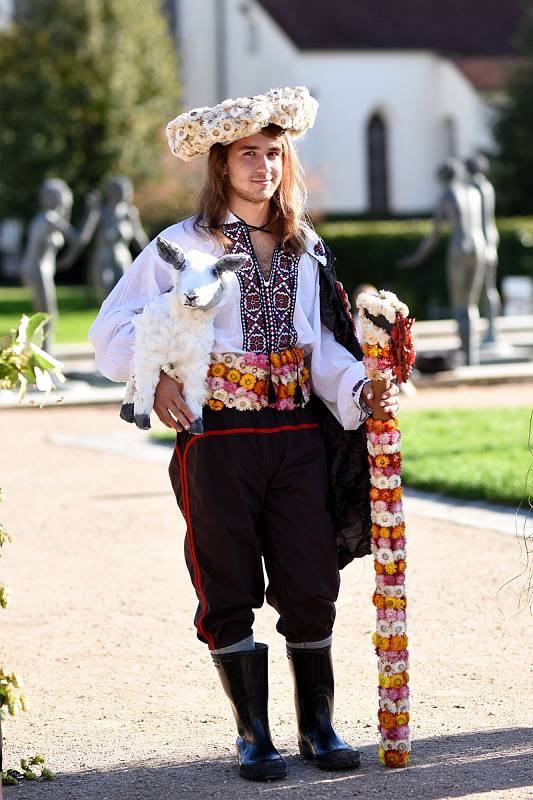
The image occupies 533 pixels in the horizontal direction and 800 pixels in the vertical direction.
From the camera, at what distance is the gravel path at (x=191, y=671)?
4066 millimetres

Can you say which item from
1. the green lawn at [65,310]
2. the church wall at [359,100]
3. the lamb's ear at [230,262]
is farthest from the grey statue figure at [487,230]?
the church wall at [359,100]

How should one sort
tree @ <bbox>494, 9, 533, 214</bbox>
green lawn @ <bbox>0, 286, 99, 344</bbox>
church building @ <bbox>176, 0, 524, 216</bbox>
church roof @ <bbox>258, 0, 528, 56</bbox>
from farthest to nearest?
church roof @ <bbox>258, 0, 528, 56</bbox> → church building @ <bbox>176, 0, 524, 216</bbox> → tree @ <bbox>494, 9, 533, 214</bbox> → green lawn @ <bbox>0, 286, 99, 344</bbox>

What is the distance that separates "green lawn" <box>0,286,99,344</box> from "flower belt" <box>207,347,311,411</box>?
61.6ft

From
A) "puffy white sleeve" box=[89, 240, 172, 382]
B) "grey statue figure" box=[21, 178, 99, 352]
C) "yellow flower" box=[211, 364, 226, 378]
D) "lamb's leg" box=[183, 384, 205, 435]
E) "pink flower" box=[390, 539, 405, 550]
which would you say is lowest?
"pink flower" box=[390, 539, 405, 550]

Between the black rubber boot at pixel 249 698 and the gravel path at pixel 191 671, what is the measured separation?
101mm

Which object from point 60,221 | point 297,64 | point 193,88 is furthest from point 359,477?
point 193,88

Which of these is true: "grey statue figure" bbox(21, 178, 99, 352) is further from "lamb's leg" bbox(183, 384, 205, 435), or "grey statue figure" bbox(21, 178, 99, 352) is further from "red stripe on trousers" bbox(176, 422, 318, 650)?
"lamb's leg" bbox(183, 384, 205, 435)

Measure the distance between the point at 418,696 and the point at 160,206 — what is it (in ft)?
105

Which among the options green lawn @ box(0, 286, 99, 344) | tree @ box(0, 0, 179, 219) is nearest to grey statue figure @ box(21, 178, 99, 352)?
green lawn @ box(0, 286, 99, 344)

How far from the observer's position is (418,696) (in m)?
4.82

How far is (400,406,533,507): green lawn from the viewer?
8656 mm

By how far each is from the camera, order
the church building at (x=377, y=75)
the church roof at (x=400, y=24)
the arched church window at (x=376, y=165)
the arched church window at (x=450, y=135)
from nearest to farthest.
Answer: the church building at (x=377, y=75)
the church roof at (x=400, y=24)
the arched church window at (x=450, y=135)
the arched church window at (x=376, y=165)

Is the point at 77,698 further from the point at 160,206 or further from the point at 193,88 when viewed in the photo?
the point at 193,88

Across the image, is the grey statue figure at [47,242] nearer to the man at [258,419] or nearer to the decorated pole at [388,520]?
the man at [258,419]
